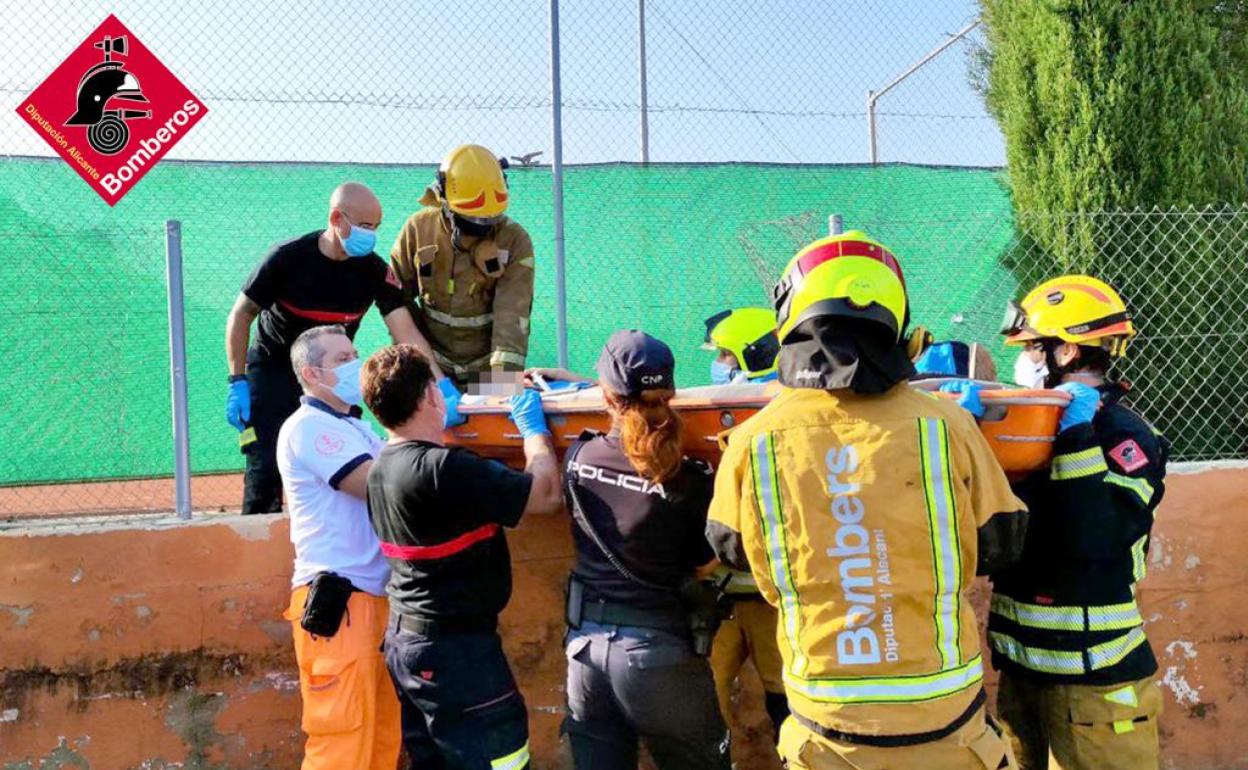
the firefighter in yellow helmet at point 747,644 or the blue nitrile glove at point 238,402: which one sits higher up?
the blue nitrile glove at point 238,402

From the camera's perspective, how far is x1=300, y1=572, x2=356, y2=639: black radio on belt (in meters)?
3.13

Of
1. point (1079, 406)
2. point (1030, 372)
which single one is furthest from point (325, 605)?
point (1030, 372)

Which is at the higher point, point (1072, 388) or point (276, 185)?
point (276, 185)

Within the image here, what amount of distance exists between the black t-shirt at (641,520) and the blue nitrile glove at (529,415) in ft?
0.94

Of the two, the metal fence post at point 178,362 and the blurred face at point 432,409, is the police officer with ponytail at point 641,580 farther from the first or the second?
the metal fence post at point 178,362

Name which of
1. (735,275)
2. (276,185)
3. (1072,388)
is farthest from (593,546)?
(276,185)

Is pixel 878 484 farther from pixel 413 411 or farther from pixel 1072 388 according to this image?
pixel 413 411

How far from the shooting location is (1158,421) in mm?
6344

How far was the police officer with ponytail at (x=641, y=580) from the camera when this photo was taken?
271cm

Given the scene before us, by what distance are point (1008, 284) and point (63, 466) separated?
6091 millimetres

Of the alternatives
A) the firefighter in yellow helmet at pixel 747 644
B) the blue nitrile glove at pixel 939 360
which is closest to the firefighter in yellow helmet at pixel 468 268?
the firefighter in yellow helmet at pixel 747 644

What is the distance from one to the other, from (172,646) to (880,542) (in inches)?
110

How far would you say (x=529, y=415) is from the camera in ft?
10.2

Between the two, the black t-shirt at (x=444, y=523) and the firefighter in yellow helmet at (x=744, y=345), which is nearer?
the black t-shirt at (x=444, y=523)
